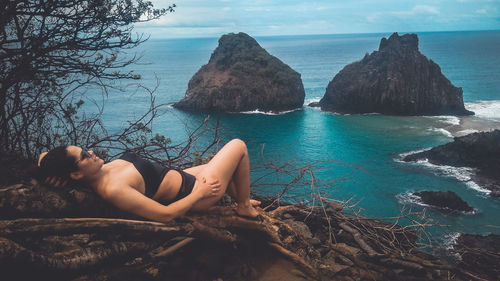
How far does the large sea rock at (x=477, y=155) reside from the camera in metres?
31.7

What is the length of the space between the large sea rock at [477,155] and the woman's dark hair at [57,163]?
3352 cm

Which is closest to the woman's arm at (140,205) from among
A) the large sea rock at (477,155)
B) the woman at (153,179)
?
the woman at (153,179)

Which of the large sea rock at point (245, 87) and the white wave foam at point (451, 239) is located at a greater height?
the large sea rock at point (245, 87)

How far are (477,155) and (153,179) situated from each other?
36.6 meters

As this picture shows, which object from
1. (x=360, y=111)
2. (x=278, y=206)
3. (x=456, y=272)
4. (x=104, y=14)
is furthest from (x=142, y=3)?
(x=360, y=111)

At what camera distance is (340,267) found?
4426mm

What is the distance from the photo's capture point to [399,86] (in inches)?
2260

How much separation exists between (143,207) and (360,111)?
5918 cm

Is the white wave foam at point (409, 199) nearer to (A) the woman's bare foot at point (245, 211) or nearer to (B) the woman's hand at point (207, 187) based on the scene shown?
(A) the woman's bare foot at point (245, 211)

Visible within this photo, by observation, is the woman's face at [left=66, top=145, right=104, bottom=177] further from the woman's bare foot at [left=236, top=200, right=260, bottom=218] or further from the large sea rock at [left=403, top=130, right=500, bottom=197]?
the large sea rock at [left=403, top=130, right=500, bottom=197]

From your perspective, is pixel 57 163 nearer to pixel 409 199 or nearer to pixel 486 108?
pixel 409 199

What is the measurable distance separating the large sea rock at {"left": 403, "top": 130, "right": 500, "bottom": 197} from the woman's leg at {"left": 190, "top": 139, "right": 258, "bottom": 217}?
31.7m

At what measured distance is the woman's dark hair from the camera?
3.05 meters

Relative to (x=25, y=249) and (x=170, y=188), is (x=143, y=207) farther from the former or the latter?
(x=25, y=249)
